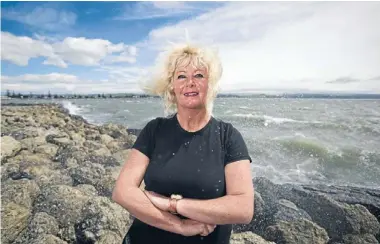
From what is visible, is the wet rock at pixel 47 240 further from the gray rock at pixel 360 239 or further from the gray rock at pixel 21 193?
the gray rock at pixel 360 239

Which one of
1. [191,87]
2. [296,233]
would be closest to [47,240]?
[191,87]

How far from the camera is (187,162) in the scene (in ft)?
6.31

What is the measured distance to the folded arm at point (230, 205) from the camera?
179 cm

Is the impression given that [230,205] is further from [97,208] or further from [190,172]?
[97,208]

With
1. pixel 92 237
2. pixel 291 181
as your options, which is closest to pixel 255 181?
pixel 291 181

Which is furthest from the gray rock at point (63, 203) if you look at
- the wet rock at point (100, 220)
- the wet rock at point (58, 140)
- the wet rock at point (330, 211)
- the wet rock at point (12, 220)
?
the wet rock at point (58, 140)

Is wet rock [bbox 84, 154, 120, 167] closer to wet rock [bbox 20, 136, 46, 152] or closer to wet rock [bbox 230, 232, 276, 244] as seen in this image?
wet rock [bbox 20, 136, 46, 152]

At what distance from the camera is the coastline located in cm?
387

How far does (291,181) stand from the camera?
8.14 meters

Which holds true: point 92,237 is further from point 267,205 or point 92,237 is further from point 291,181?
point 291,181

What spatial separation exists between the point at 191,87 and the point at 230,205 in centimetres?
83

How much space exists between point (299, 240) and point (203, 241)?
2.82 meters

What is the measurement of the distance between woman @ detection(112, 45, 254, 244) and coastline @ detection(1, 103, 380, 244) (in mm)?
1987

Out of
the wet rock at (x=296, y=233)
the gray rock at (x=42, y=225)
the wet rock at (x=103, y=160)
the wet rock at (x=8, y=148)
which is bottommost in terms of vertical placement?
the wet rock at (x=296, y=233)
